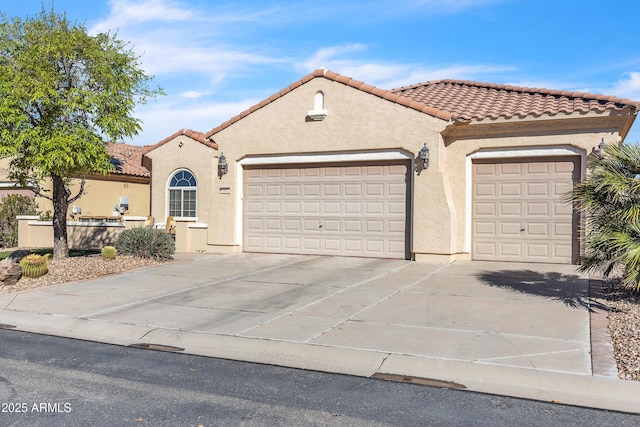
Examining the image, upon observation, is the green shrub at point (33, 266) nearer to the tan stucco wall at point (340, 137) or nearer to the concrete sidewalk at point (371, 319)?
the concrete sidewalk at point (371, 319)

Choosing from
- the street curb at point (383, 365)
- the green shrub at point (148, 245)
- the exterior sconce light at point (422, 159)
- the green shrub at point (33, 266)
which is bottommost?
the street curb at point (383, 365)

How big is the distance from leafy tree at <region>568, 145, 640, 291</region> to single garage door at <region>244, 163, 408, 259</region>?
5.89 meters

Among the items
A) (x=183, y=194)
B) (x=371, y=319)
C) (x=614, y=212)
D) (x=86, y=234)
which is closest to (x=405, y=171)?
(x=614, y=212)

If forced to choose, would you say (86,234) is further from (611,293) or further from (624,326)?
(624,326)

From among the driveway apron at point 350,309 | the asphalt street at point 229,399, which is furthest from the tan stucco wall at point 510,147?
the asphalt street at point 229,399

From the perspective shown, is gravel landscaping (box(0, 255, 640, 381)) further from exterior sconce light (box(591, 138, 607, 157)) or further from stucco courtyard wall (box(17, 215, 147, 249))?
stucco courtyard wall (box(17, 215, 147, 249))

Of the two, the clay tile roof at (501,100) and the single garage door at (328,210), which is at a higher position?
the clay tile roof at (501,100)

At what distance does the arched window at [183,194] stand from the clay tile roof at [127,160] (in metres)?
4.78

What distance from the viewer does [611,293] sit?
10.0 metres

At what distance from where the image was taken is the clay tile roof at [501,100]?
1346 cm

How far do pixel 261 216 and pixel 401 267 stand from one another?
4837mm

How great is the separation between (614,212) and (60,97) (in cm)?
1194

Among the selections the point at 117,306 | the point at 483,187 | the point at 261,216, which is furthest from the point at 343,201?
the point at 117,306

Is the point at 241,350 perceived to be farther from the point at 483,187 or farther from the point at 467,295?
the point at 483,187
